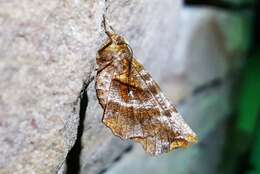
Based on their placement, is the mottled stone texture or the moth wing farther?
the moth wing

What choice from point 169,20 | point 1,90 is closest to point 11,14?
point 1,90

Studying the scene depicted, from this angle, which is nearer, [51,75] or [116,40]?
[51,75]

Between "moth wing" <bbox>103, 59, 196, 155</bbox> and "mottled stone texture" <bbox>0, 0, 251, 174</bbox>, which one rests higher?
"mottled stone texture" <bbox>0, 0, 251, 174</bbox>

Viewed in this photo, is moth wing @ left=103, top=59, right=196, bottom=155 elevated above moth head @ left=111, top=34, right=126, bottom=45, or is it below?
below

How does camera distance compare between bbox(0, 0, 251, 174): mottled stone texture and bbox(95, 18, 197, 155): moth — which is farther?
bbox(95, 18, 197, 155): moth

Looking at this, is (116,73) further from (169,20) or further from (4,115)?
(169,20)

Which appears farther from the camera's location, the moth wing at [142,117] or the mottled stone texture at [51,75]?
the moth wing at [142,117]

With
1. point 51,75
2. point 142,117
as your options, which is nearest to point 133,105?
point 142,117

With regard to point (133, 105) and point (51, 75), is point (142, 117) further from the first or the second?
point (51, 75)

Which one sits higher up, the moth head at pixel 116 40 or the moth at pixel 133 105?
the moth head at pixel 116 40
